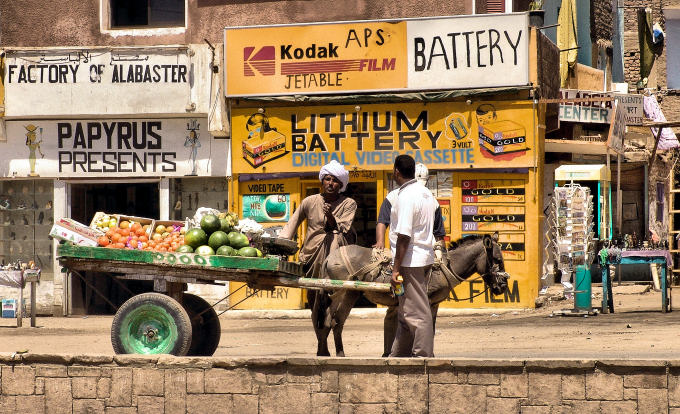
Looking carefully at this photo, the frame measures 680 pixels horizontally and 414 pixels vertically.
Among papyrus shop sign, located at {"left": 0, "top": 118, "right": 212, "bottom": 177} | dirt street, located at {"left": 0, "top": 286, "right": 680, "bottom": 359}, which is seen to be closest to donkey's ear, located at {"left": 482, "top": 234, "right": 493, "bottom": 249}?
dirt street, located at {"left": 0, "top": 286, "right": 680, "bottom": 359}

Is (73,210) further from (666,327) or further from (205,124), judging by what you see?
(666,327)

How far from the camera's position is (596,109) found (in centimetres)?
2328

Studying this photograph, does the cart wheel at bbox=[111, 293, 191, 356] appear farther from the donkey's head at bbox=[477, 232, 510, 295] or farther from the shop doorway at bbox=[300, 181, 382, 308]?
the shop doorway at bbox=[300, 181, 382, 308]

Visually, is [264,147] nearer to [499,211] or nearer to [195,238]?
[499,211]

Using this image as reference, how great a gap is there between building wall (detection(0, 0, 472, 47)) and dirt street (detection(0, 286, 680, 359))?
16.0ft

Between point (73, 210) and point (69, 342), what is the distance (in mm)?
5306

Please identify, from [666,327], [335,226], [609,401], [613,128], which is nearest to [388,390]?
[609,401]

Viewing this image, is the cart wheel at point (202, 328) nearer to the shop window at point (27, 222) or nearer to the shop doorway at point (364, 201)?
the shop doorway at point (364, 201)

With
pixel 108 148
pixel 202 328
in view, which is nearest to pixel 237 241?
pixel 202 328

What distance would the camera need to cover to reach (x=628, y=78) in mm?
30781

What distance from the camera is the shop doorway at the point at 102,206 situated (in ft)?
67.7

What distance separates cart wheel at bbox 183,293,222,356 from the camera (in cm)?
1208

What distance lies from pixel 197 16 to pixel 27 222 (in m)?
4.66

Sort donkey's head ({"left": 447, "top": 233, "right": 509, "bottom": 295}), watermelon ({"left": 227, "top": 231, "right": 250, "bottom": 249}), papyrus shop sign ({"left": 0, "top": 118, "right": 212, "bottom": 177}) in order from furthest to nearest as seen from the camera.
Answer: papyrus shop sign ({"left": 0, "top": 118, "right": 212, "bottom": 177}) → donkey's head ({"left": 447, "top": 233, "right": 509, "bottom": 295}) → watermelon ({"left": 227, "top": 231, "right": 250, "bottom": 249})
